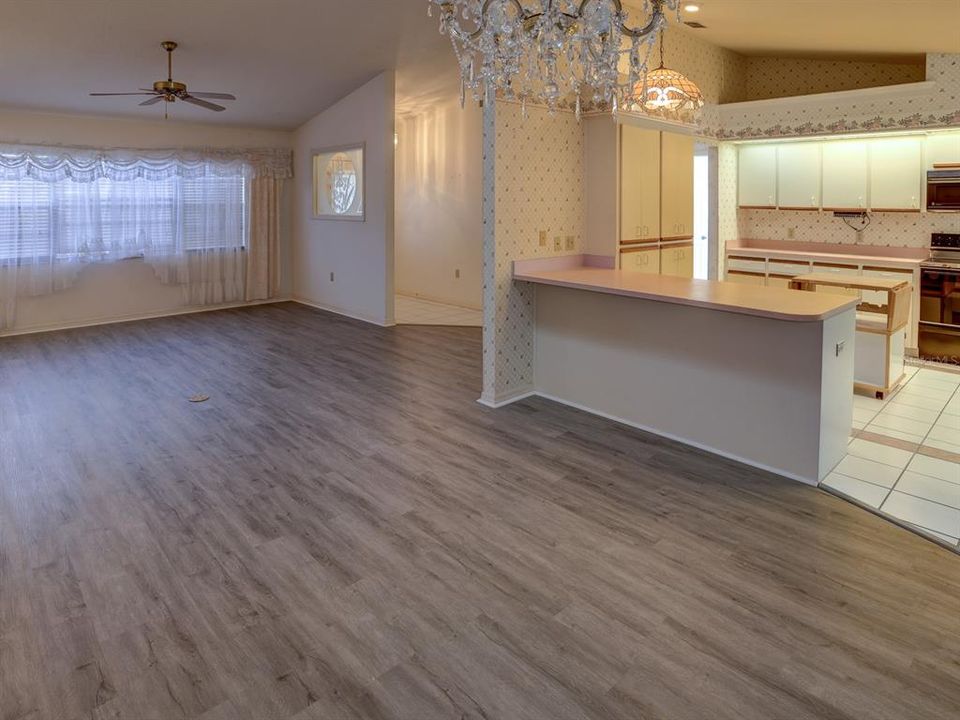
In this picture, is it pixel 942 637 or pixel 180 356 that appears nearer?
pixel 942 637

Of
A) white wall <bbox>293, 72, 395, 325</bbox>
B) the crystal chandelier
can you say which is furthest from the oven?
white wall <bbox>293, 72, 395, 325</bbox>

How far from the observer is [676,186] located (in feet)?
18.2

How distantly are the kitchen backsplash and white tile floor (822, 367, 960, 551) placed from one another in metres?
2.01

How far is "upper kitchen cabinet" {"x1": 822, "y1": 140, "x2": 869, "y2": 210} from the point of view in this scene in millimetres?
6473

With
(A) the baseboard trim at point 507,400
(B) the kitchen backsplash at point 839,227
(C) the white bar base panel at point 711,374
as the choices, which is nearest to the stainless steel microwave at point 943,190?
(B) the kitchen backsplash at point 839,227

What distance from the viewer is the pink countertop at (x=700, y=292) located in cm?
324

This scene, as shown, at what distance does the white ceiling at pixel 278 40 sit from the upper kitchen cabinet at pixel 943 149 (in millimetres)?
774

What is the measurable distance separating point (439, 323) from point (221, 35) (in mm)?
3734

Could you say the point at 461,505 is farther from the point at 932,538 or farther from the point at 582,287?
the point at 932,538

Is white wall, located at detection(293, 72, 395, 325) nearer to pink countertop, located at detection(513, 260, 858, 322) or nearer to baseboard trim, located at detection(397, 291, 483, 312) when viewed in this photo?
baseboard trim, located at detection(397, 291, 483, 312)

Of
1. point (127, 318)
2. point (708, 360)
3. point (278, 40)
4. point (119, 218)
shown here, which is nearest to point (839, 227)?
point (708, 360)

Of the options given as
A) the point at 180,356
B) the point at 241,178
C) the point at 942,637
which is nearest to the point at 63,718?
the point at 942,637

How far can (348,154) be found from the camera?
7.96 meters

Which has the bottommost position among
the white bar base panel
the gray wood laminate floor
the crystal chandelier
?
the gray wood laminate floor
